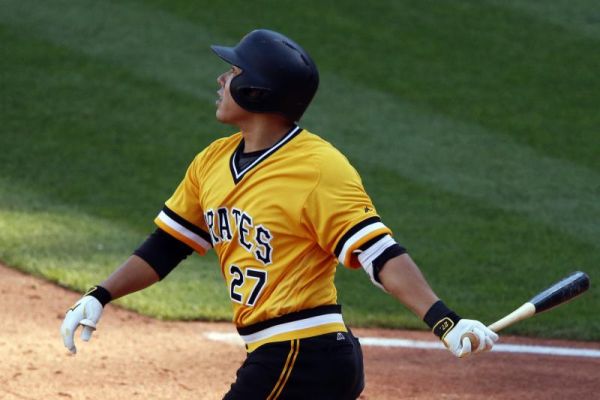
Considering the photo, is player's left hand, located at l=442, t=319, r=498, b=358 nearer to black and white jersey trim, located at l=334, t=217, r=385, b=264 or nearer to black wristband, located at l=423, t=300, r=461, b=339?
black wristband, located at l=423, t=300, r=461, b=339

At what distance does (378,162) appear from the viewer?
8.97 m

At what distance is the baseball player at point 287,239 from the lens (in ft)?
11.6

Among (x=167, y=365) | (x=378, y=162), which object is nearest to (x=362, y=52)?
(x=378, y=162)

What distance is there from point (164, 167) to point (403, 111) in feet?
7.14

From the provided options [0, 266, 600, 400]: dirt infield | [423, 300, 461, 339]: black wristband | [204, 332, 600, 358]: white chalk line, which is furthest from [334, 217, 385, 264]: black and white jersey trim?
[204, 332, 600, 358]: white chalk line

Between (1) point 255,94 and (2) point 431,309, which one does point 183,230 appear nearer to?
(1) point 255,94

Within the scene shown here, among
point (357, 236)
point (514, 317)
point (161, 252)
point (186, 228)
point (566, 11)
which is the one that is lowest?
point (566, 11)

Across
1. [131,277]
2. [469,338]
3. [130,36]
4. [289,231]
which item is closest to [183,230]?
[131,277]

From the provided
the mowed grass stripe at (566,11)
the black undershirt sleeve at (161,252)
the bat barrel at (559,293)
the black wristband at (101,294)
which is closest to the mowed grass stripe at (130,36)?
the mowed grass stripe at (566,11)

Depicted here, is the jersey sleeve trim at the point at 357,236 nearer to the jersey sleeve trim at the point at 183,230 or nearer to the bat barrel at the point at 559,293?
the bat barrel at the point at 559,293

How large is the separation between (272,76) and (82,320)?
103 centimetres

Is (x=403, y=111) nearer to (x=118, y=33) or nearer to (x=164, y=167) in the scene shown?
(x=164, y=167)

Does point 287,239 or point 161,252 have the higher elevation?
point 287,239

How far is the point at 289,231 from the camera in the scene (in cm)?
364
